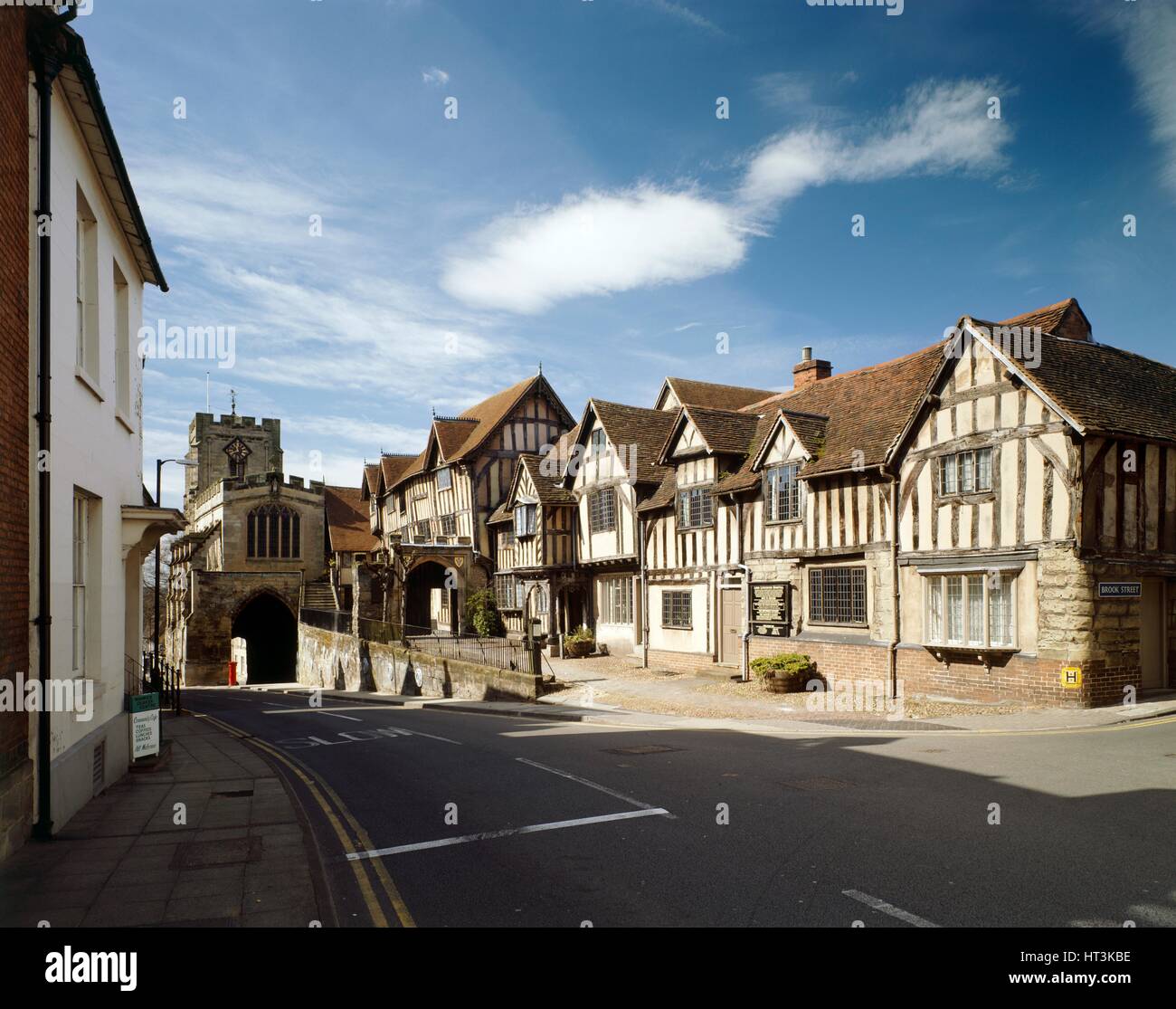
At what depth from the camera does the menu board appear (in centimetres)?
2319

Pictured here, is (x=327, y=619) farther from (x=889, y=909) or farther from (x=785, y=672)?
(x=889, y=909)

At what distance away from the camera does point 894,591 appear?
65.8ft

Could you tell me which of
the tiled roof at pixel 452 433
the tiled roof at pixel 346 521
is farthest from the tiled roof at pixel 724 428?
the tiled roof at pixel 346 521

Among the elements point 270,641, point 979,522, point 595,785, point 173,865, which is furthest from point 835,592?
point 270,641

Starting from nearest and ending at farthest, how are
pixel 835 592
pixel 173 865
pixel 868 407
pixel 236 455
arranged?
1. pixel 173 865
2. pixel 835 592
3. pixel 868 407
4. pixel 236 455

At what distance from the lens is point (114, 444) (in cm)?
1244

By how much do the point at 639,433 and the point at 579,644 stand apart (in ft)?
26.8

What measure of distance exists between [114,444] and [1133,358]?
21398 millimetres

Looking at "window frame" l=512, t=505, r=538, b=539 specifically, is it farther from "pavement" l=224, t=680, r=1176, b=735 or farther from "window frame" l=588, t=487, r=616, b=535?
"pavement" l=224, t=680, r=1176, b=735

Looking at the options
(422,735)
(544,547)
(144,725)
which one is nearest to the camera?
(144,725)

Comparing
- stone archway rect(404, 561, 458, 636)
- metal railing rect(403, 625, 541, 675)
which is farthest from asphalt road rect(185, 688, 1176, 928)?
stone archway rect(404, 561, 458, 636)
